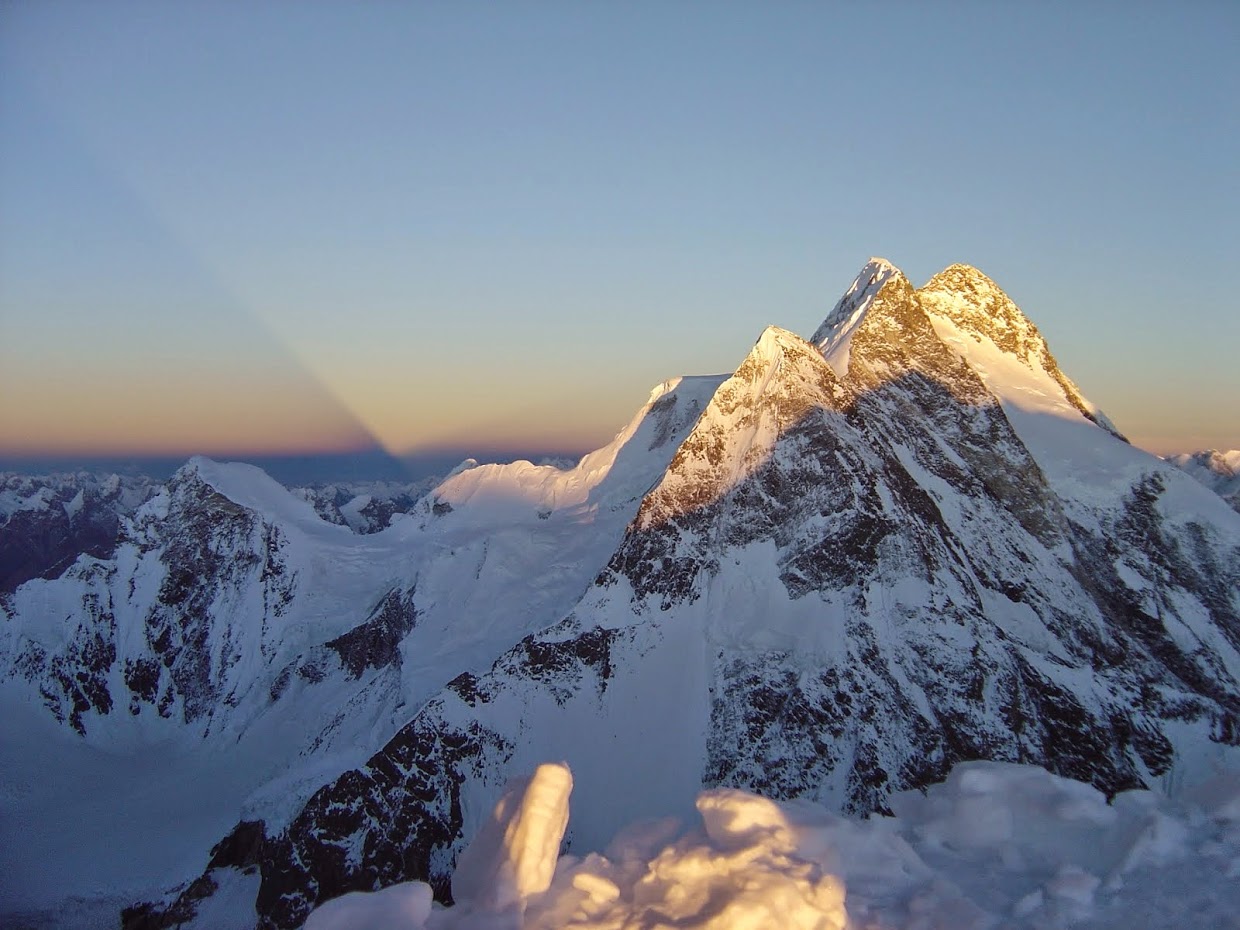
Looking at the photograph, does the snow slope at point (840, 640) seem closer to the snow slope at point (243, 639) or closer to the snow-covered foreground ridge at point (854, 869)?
the snow slope at point (243, 639)

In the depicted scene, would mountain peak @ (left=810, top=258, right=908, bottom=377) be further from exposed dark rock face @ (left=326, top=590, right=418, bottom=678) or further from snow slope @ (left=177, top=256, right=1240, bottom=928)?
exposed dark rock face @ (left=326, top=590, right=418, bottom=678)

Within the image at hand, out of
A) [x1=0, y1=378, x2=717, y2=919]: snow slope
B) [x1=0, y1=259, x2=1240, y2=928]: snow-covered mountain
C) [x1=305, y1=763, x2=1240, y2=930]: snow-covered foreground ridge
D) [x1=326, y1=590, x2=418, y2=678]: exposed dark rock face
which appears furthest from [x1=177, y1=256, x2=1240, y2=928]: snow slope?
[x1=305, y1=763, x2=1240, y2=930]: snow-covered foreground ridge

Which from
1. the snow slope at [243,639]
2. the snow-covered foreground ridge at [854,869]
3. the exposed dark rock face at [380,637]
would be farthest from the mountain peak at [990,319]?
the snow-covered foreground ridge at [854,869]

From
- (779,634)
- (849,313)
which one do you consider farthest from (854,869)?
(849,313)

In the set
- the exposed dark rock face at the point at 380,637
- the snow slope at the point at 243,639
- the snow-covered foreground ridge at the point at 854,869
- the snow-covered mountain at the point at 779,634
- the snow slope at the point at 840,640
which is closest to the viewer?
the snow-covered foreground ridge at the point at 854,869

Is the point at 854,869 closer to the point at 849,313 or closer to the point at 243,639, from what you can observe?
the point at 849,313
